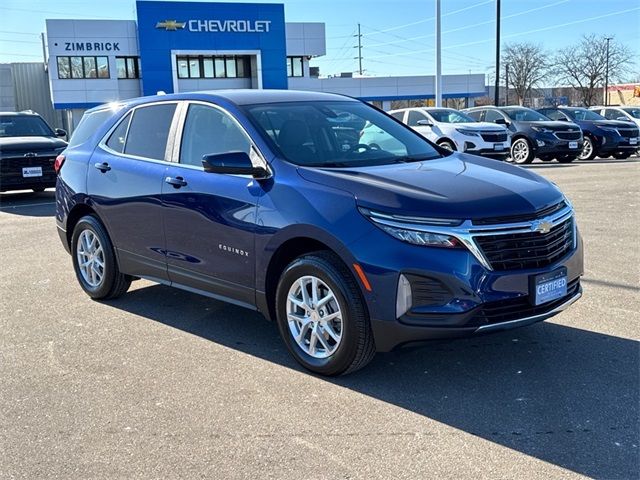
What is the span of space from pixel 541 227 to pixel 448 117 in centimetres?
1542

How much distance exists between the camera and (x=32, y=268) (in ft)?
25.2

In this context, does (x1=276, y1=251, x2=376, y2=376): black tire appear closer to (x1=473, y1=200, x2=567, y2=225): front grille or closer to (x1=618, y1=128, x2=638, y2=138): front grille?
(x1=473, y1=200, x2=567, y2=225): front grille

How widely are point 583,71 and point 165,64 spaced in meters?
48.9

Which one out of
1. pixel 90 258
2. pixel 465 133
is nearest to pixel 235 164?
pixel 90 258

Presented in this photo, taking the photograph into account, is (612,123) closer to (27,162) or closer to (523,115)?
(523,115)

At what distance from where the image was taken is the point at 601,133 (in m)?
20.9

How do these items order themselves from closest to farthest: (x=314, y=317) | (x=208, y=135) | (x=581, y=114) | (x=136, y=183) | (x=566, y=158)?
(x=314, y=317) < (x=208, y=135) < (x=136, y=183) < (x=566, y=158) < (x=581, y=114)

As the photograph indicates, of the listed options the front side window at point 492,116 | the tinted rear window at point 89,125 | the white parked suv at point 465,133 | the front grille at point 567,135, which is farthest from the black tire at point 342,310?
the front side window at point 492,116

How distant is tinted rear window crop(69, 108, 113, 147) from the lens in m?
6.38

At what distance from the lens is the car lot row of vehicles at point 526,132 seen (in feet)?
59.0

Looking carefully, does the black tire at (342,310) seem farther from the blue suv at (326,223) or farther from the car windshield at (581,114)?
the car windshield at (581,114)

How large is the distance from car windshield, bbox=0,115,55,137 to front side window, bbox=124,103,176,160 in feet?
33.0

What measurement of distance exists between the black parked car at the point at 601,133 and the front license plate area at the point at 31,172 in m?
14.9

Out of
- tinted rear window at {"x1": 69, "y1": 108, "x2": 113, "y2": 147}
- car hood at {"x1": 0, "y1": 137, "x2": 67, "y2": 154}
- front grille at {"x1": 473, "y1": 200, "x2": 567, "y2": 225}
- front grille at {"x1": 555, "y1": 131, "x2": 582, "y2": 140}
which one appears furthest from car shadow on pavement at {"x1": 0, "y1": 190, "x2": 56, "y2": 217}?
front grille at {"x1": 555, "y1": 131, "x2": 582, "y2": 140}
